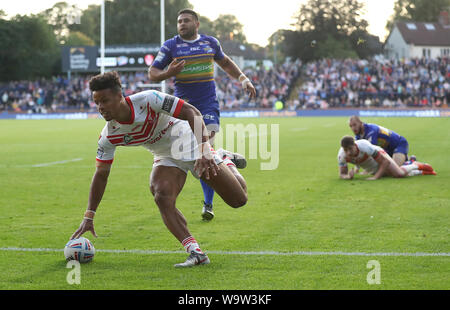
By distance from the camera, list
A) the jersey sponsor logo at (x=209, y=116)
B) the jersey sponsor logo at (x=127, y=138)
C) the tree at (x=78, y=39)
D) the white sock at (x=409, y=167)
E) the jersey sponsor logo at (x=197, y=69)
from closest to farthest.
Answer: the jersey sponsor logo at (x=127, y=138) → the jersey sponsor logo at (x=197, y=69) → the jersey sponsor logo at (x=209, y=116) → the white sock at (x=409, y=167) → the tree at (x=78, y=39)

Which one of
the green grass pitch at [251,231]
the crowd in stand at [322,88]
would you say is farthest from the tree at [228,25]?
the green grass pitch at [251,231]

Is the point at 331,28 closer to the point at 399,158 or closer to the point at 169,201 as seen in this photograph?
the point at 399,158

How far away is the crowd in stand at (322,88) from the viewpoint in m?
44.1

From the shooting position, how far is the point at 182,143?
6.10 metres

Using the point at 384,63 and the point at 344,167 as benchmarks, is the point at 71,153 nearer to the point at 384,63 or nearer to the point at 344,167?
the point at 344,167

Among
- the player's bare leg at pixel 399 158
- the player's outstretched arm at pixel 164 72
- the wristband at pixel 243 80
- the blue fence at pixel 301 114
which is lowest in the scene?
the blue fence at pixel 301 114

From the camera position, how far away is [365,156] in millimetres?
11570

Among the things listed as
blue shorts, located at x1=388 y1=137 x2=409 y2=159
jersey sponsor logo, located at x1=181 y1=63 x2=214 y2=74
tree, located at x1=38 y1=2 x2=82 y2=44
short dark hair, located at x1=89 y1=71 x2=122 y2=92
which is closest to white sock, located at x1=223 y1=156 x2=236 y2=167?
jersey sponsor logo, located at x1=181 y1=63 x2=214 y2=74

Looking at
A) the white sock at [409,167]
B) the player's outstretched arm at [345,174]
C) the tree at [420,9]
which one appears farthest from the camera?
the tree at [420,9]

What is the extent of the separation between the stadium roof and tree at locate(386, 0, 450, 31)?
77 centimetres

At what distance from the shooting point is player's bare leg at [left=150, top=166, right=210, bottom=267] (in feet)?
18.3

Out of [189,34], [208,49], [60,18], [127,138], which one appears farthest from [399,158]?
[60,18]

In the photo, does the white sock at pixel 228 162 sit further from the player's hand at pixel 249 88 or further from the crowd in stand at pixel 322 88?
the crowd in stand at pixel 322 88
